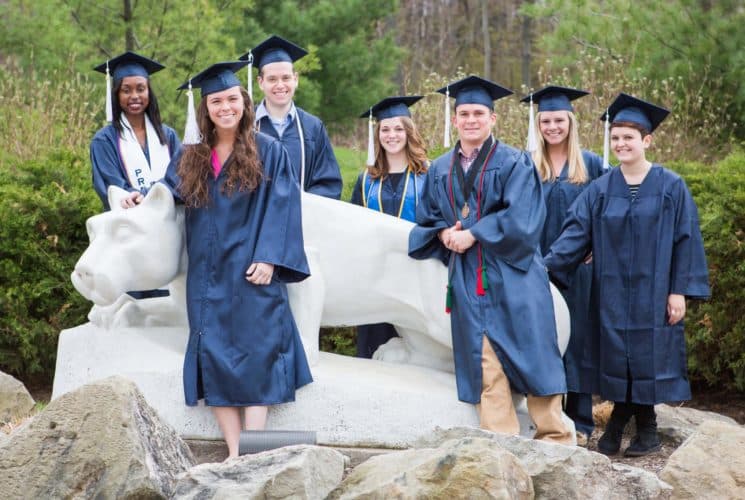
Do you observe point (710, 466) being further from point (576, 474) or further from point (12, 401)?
point (12, 401)

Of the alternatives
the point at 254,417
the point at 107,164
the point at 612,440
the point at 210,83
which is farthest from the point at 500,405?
the point at 107,164

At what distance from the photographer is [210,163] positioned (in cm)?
466

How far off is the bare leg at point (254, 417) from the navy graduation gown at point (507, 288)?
0.89 meters

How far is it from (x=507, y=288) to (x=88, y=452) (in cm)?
192

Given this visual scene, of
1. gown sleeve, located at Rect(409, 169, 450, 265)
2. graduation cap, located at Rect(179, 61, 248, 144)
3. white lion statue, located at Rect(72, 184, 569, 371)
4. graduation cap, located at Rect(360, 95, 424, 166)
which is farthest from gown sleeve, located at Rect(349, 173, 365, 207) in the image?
graduation cap, located at Rect(179, 61, 248, 144)

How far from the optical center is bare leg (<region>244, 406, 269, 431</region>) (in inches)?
184

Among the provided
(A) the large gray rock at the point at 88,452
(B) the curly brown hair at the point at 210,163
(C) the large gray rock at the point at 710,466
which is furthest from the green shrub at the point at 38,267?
(C) the large gray rock at the point at 710,466

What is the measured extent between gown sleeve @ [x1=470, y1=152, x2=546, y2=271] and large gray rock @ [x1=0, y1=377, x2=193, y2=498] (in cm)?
169

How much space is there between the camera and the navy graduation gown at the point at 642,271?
504 centimetres

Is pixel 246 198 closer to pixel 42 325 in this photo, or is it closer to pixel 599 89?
pixel 42 325

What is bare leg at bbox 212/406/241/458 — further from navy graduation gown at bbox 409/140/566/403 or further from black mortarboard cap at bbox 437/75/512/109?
black mortarboard cap at bbox 437/75/512/109

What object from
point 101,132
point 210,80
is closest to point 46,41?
point 101,132

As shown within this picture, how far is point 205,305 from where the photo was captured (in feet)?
15.2

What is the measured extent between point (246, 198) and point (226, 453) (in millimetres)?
1161
